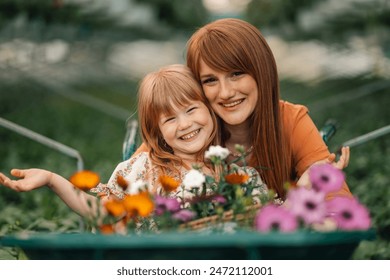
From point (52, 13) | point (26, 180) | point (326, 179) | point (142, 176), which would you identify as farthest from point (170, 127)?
point (52, 13)

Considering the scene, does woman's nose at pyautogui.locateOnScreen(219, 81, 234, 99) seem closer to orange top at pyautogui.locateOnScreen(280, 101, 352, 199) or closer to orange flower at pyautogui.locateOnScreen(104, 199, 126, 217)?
orange top at pyautogui.locateOnScreen(280, 101, 352, 199)

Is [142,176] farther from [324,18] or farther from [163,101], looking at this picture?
[324,18]

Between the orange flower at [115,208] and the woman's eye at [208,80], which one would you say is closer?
the orange flower at [115,208]

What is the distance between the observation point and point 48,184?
236 centimetres

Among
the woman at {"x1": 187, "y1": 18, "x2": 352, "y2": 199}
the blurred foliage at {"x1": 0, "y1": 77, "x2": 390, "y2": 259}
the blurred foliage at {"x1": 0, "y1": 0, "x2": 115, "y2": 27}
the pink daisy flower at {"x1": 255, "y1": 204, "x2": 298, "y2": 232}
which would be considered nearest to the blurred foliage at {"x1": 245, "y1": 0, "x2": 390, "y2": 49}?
the blurred foliage at {"x1": 0, "y1": 77, "x2": 390, "y2": 259}

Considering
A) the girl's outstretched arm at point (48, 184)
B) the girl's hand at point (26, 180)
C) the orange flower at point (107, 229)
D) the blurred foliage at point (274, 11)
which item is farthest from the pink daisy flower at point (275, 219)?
the blurred foliage at point (274, 11)

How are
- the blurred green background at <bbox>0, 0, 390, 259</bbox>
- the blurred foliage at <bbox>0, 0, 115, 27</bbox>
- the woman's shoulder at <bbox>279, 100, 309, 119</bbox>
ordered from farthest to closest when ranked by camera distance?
1. the blurred foliage at <bbox>0, 0, 115, 27</bbox>
2. the blurred green background at <bbox>0, 0, 390, 259</bbox>
3. the woman's shoulder at <bbox>279, 100, 309, 119</bbox>

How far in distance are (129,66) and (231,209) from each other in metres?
12.1

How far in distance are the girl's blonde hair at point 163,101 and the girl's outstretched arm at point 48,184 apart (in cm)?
35

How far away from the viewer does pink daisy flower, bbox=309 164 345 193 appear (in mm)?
1785

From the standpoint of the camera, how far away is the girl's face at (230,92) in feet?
8.63

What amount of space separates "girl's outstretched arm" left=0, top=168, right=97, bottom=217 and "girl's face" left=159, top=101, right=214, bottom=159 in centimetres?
37

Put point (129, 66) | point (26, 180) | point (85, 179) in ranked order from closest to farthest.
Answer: point (85, 179) → point (26, 180) → point (129, 66)

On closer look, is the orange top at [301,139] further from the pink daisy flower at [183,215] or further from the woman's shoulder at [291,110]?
the pink daisy flower at [183,215]
